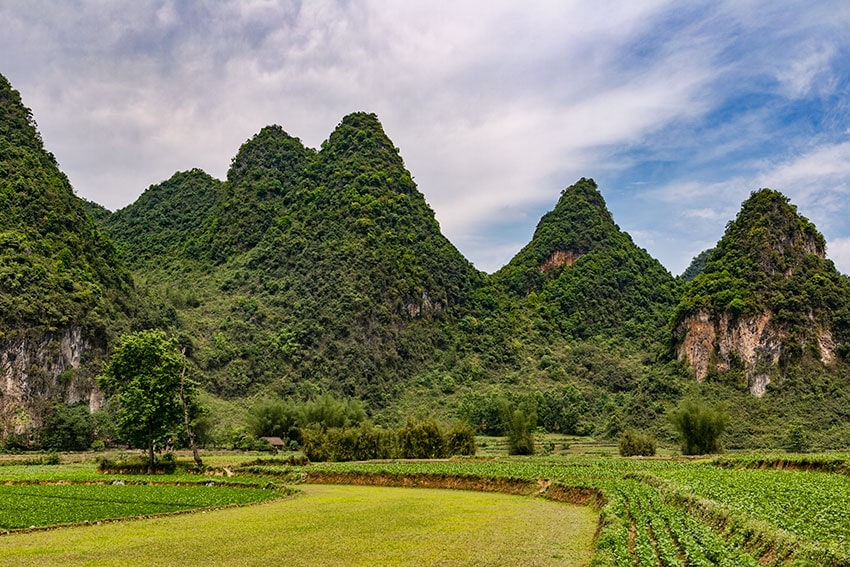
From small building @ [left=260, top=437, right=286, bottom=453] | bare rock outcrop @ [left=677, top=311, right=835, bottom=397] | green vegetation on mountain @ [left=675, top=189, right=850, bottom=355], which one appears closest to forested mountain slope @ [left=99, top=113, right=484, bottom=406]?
small building @ [left=260, top=437, right=286, bottom=453]

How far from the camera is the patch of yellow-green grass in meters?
15.9

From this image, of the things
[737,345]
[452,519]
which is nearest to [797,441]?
[737,345]

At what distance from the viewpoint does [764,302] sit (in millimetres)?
89875

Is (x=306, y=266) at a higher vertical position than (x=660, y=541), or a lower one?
higher

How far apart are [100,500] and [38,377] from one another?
5387 centimetres

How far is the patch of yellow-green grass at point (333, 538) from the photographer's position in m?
15.9

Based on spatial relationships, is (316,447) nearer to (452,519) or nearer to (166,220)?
(452,519)

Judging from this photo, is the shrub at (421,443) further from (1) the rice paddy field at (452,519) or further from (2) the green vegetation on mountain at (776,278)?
(2) the green vegetation on mountain at (776,278)

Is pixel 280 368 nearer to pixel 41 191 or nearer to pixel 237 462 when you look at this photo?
pixel 41 191

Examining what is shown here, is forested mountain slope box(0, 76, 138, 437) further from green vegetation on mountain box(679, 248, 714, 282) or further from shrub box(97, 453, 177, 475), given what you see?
green vegetation on mountain box(679, 248, 714, 282)

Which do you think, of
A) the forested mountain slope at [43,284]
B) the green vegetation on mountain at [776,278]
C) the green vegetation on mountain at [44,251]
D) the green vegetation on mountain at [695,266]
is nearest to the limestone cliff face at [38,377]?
the forested mountain slope at [43,284]

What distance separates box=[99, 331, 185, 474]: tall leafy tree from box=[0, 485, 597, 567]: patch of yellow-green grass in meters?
18.9

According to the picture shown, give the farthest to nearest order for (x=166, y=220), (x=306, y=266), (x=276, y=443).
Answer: (x=166, y=220)
(x=306, y=266)
(x=276, y=443)

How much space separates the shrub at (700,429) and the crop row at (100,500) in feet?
136
